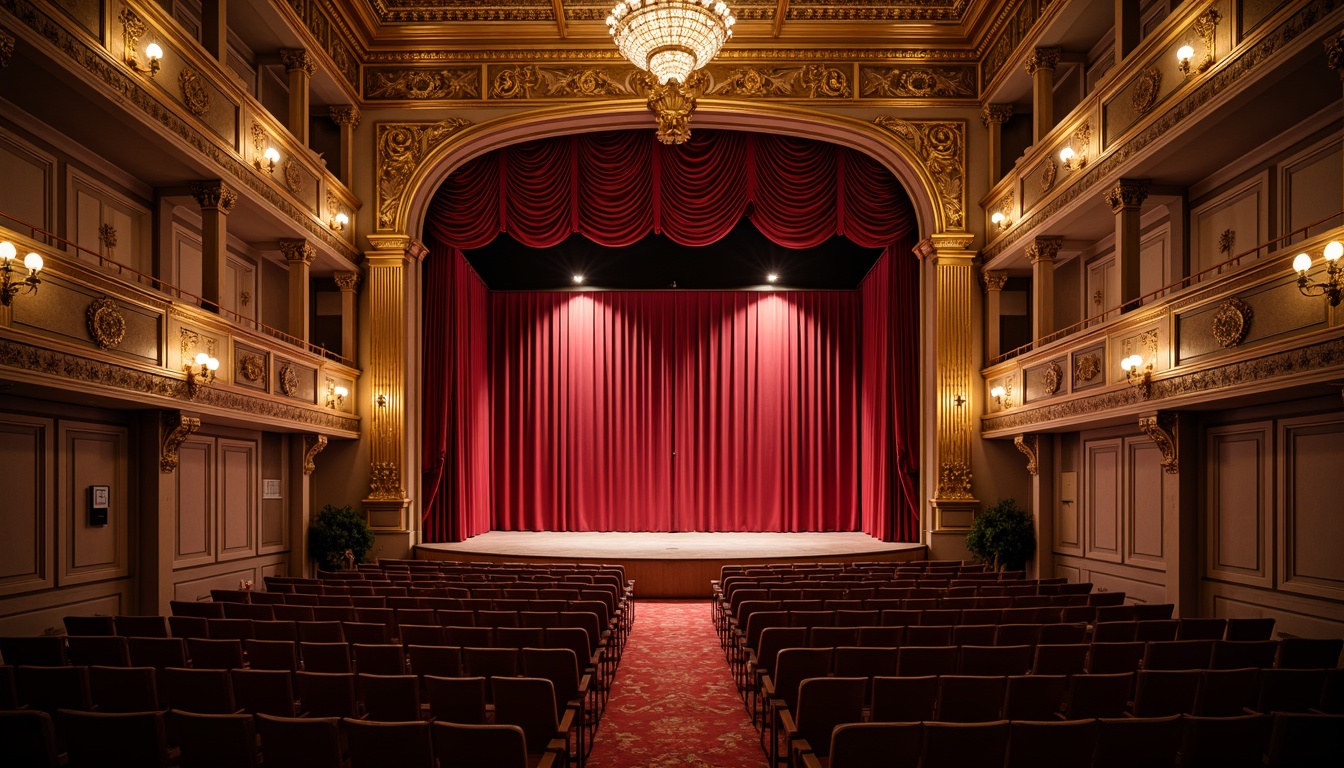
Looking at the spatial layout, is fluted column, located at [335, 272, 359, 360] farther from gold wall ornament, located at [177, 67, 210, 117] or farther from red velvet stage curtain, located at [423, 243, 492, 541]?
gold wall ornament, located at [177, 67, 210, 117]

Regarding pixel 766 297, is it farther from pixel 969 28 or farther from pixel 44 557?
pixel 44 557

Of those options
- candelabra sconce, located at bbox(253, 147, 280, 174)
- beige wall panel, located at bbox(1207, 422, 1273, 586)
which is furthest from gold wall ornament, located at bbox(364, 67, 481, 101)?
beige wall panel, located at bbox(1207, 422, 1273, 586)

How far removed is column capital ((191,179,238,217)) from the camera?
371 inches

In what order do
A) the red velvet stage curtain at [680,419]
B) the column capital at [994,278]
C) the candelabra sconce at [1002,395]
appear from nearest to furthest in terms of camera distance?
the candelabra sconce at [1002,395], the column capital at [994,278], the red velvet stage curtain at [680,419]

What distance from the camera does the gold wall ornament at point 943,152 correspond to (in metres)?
13.6

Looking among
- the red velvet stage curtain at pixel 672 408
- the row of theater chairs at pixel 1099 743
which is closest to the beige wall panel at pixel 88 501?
the row of theater chairs at pixel 1099 743

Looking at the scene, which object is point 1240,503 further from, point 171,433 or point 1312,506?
point 171,433

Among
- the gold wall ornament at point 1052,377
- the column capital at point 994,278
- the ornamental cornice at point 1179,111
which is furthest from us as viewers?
the column capital at point 994,278

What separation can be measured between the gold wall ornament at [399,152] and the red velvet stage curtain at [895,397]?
7431 mm

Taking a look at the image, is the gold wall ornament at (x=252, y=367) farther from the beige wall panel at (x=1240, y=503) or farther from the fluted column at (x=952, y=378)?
the beige wall panel at (x=1240, y=503)

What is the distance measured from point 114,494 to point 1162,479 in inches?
422

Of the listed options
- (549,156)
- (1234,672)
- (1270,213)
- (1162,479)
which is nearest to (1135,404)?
(1162,479)

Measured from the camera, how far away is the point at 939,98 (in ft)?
44.7

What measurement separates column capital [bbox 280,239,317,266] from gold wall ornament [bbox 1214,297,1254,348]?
1037cm
